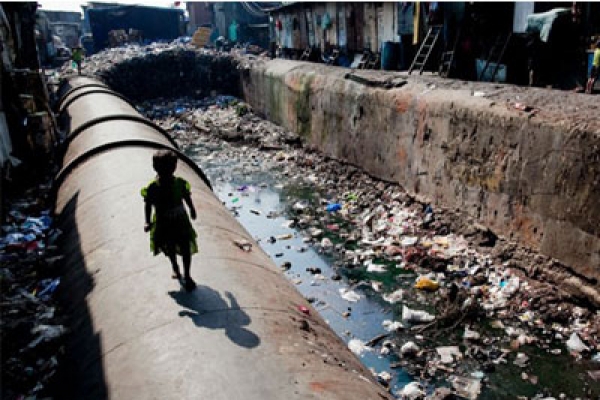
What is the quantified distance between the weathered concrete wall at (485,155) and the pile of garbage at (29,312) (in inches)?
193

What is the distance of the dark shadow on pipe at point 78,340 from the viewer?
2091 mm

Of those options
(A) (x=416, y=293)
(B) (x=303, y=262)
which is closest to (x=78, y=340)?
(A) (x=416, y=293)

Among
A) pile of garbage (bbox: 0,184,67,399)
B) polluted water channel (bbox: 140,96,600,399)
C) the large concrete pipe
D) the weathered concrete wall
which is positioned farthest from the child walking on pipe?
the weathered concrete wall

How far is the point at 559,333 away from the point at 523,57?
6416mm

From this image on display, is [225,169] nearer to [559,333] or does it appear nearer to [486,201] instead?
[486,201]

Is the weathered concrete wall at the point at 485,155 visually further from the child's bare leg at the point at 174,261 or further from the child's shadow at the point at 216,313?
the child's bare leg at the point at 174,261

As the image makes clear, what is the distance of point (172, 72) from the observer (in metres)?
20.3

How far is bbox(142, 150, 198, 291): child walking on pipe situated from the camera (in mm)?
2592

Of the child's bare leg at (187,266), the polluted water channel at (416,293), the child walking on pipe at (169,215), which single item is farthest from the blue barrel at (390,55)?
the child's bare leg at (187,266)

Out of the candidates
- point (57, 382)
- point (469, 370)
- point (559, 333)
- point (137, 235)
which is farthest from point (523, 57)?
point (57, 382)

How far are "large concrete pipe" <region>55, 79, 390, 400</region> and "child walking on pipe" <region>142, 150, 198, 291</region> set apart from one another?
0.47 ft

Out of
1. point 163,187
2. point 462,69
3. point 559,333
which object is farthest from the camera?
point 462,69

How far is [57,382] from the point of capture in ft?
7.93

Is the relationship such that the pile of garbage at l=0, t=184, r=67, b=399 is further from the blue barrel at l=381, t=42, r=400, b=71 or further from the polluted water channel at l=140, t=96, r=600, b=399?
the blue barrel at l=381, t=42, r=400, b=71
